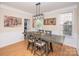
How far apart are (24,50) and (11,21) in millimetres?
681

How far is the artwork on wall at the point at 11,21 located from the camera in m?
1.83

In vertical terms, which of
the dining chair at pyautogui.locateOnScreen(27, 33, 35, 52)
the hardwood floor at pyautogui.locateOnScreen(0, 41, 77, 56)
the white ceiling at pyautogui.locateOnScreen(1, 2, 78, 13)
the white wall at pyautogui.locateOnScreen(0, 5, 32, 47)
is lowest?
the hardwood floor at pyautogui.locateOnScreen(0, 41, 77, 56)

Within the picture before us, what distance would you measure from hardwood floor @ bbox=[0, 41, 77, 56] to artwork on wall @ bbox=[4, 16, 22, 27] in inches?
16.9

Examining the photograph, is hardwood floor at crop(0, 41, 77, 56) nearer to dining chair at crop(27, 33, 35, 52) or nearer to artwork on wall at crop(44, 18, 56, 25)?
dining chair at crop(27, 33, 35, 52)

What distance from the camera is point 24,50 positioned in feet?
6.08

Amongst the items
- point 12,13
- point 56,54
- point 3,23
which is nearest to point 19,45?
point 3,23

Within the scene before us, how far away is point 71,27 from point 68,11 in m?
0.34

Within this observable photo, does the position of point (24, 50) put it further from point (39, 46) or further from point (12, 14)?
point (12, 14)

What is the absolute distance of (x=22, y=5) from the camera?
1.82 metres

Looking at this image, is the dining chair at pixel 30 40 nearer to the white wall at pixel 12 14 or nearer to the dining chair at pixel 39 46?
the dining chair at pixel 39 46

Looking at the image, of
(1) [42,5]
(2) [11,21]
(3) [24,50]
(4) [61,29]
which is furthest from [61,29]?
(2) [11,21]

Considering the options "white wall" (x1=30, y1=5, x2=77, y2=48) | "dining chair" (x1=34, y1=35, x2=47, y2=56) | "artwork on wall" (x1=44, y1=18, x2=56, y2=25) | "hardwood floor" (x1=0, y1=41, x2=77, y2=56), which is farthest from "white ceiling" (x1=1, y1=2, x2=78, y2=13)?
"hardwood floor" (x1=0, y1=41, x2=77, y2=56)

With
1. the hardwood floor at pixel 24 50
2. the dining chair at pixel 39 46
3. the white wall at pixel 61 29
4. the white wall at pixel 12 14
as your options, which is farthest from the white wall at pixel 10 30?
the white wall at pixel 61 29

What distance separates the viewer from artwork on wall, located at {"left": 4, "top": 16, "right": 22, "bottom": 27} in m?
1.83
